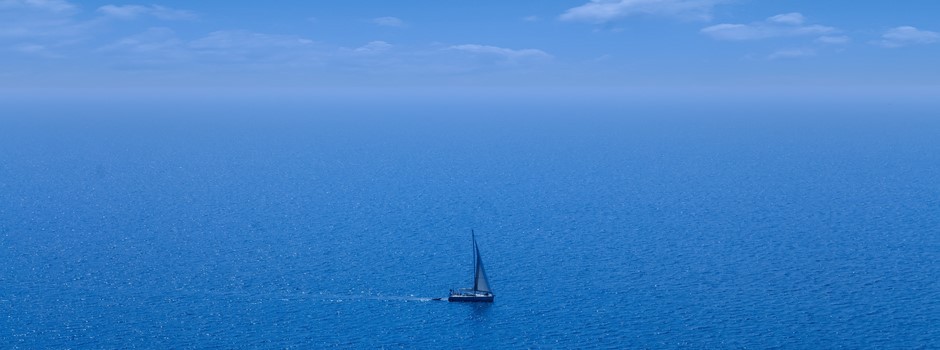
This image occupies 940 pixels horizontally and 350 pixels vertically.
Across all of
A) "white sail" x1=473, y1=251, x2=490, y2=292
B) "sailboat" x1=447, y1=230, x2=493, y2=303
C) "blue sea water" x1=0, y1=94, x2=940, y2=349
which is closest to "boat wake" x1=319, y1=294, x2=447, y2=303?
"blue sea water" x1=0, y1=94, x2=940, y2=349

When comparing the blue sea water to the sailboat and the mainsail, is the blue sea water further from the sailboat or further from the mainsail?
the mainsail

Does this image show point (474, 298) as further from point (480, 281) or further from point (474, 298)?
point (480, 281)

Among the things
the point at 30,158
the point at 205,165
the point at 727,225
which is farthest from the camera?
the point at 30,158

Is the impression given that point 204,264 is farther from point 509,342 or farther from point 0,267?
point 509,342

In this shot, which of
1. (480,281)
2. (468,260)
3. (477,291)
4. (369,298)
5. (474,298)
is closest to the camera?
(474,298)

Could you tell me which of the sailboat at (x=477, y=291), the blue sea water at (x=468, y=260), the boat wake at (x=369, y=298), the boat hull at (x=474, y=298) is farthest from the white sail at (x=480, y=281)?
the boat wake at (x=369, y=298)

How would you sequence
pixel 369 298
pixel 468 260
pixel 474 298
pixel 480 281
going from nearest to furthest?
pixel 474 298
pixel 480 281
pixel 369 298
pixel 468 260

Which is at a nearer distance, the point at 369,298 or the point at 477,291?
the point at 477,291

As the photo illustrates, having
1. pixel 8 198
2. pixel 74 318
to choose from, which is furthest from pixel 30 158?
pixel 74 318

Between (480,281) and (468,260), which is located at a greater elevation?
→ (480,281)

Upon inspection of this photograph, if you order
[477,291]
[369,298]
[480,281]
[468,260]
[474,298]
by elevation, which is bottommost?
[369,298]

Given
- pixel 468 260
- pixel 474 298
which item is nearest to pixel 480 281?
pixel 474 298
